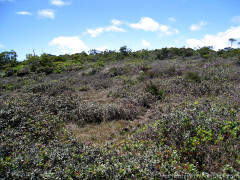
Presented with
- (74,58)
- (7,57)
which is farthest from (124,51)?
(7,57)

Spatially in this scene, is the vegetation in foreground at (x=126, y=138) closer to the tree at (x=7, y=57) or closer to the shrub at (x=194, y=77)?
the shrub at (x=194, y=77)

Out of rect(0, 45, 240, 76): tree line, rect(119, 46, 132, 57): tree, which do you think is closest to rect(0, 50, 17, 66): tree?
rect(0, 45, 240, 76): tree line

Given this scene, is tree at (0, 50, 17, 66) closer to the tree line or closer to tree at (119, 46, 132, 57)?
the tree line

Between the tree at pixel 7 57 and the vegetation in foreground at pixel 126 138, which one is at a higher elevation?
the tree at pixel 7 57

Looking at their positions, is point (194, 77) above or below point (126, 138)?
above

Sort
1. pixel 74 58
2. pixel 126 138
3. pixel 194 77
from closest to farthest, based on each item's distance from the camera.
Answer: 1. pixel 126 138
2. pixel 194 77
3. pixel 74 58

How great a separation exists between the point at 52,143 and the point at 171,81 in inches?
300

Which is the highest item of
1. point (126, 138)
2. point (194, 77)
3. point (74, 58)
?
point (74, 58)

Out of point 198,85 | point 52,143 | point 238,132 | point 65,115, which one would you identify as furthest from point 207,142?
point 198,85

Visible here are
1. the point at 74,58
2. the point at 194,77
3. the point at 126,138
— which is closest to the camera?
the point at 126,138

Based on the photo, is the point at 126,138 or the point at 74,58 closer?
the point at 126,138

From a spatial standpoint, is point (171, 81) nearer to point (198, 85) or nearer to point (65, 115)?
point (198, 85)

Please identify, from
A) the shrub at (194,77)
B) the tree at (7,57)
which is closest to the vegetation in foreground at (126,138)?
the shrub at (194,77)

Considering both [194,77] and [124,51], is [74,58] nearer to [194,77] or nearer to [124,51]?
[124,51]
